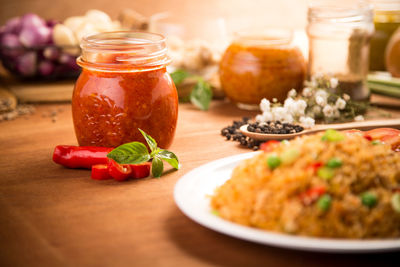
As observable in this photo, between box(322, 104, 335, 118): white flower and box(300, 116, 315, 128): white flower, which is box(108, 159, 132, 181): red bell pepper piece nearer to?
box(300, 116, 315, 128): white flower

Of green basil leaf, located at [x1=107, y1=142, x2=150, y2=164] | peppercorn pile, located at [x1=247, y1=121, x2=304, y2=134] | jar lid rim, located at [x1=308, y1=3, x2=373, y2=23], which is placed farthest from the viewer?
jar lid rim, located at [x1=308, y1=3, x2=373, y2=23]

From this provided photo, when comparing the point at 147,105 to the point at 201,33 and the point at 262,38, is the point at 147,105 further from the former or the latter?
the point at 201,33

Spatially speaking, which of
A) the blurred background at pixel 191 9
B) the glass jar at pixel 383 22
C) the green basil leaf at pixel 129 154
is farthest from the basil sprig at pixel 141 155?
the glass jar at pixel 383 22

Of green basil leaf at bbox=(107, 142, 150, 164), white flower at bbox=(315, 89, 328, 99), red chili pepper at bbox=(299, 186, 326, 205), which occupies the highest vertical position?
red chili pepper at bbox=(299, 186, 326, 205)

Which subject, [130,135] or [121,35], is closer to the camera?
[130,135]

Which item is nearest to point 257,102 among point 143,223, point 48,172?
point 48,172

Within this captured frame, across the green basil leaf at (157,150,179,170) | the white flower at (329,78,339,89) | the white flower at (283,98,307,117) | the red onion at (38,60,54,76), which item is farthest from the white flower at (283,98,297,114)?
the red onion at (38,60,54,76)

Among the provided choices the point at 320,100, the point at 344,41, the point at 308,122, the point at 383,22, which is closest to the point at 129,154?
the point at 308,122
